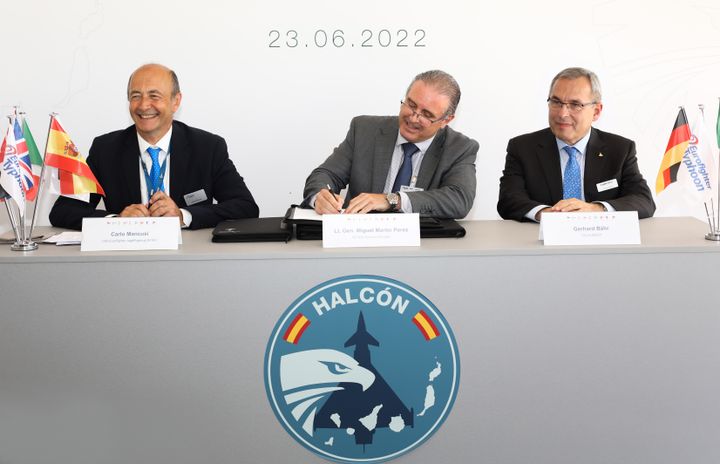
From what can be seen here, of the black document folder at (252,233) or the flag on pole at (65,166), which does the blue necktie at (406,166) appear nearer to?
the black document folder at (252,233)

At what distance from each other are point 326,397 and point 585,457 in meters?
0.78

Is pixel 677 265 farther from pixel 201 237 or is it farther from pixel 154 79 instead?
pixel 154 79

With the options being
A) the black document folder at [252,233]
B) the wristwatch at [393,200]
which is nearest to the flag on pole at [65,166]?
the black document folder at [252,233]

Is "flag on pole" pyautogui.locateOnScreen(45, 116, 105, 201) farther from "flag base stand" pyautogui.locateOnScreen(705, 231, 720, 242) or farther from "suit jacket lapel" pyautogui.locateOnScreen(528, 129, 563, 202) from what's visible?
"flag base stand" pyautogui.locateOnScreen(705, 231, 720, 242)

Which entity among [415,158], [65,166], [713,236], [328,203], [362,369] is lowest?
[362,369]

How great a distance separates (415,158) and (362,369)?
51.7 inches

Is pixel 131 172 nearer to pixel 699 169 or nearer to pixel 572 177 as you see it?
pixel 572 177

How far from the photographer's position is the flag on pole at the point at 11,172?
2248 mm

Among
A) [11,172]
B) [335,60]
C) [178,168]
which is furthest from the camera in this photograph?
[335,60]

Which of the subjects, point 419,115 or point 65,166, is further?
point 419,115

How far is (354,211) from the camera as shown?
2492 millimetres

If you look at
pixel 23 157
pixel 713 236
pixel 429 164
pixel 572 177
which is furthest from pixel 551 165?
pixel 23 157

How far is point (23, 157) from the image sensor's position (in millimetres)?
2291

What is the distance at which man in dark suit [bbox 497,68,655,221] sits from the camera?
304 cm
